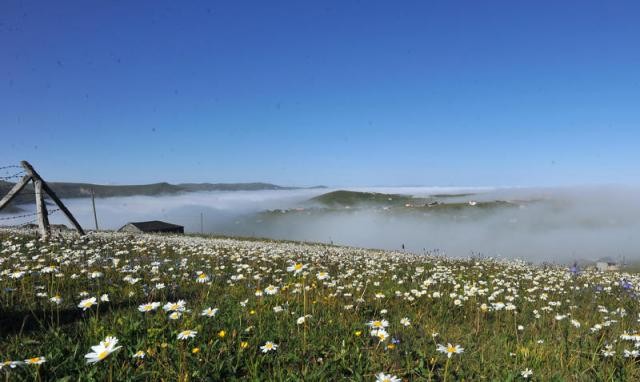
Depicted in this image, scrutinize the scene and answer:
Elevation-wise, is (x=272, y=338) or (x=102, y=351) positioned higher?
(x=102, y=351)

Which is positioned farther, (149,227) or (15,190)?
(149,227)

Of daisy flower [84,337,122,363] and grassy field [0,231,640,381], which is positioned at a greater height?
daisy flower [84,337,122,363]

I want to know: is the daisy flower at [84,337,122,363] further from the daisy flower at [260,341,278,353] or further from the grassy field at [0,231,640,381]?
the daisy flower at [260,341,278,353]

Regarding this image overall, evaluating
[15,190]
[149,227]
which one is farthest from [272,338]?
[149,227]

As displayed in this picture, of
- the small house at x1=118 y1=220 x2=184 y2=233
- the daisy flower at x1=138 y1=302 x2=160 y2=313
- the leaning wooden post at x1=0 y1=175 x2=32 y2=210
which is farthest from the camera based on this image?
the small house at x1=118 y1=220 x2=184 y2=233

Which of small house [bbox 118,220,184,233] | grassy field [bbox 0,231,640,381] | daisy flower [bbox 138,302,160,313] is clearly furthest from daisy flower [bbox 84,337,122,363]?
small house [bbox 118,220,184,233]

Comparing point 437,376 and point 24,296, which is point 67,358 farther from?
point 437,376

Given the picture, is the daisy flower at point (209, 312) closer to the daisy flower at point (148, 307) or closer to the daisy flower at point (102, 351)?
the daisy flower at point (148, 307)

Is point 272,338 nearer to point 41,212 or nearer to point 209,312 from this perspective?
point 209,312

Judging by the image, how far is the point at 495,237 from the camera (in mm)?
184625

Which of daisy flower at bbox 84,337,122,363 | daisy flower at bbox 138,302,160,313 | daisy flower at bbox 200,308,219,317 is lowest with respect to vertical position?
daisy flower at bbox 200,308,219,317

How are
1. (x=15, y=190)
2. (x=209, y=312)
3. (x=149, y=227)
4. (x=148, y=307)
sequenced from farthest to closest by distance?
(x=149, y=227) → (x=15, y=190) → (x=209, y=312) → (x=148, y=307)

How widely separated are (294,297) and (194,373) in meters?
3.87

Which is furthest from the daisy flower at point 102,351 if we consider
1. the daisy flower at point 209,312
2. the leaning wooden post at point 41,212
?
the leaning wooden post at point 41,212
